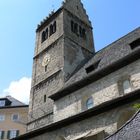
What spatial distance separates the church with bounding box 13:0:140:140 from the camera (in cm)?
1098

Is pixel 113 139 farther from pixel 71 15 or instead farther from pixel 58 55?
pixel 71 15

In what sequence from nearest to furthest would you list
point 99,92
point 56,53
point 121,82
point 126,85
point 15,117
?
point 126,85, point 121,82, point 99,92, point 56,53, point 15,117

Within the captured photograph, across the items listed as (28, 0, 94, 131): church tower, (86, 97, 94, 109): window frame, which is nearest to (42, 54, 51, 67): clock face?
(28, 0, 94, 131): church tower

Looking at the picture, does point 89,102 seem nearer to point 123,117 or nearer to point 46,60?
point 123,117

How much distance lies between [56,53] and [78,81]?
21.8 feet

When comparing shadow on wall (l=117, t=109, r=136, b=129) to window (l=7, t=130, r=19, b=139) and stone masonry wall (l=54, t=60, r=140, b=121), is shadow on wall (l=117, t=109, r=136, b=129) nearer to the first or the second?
stone masonry wall (l=54, t=60, r=140, b=121)

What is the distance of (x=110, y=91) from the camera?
559 inches

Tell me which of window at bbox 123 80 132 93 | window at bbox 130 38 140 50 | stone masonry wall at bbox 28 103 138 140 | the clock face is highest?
the clock face

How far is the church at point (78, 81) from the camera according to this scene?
1098 cm

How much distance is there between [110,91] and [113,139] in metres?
8.48

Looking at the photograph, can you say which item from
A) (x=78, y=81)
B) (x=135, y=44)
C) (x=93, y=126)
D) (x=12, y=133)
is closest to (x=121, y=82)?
(x=135, y=44)

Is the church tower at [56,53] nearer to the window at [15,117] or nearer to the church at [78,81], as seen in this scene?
the church at [78,81]

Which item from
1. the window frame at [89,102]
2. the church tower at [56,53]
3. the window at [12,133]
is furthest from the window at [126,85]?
the window at [12,133]

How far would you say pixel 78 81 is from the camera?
1589 centimetres
